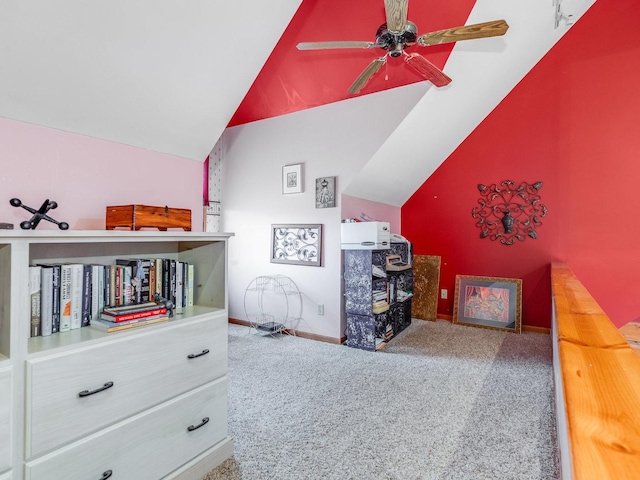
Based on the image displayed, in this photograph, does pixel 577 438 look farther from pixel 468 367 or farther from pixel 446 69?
pixel 446 69

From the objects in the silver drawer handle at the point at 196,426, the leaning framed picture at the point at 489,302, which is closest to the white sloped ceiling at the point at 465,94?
the leaning framed picture at the point at 489,302

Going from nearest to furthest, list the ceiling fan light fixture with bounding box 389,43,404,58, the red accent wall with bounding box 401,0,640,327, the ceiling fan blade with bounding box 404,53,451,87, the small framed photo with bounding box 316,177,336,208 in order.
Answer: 1. the ceiling fan light fixture with bounding box 389,43,404,58
2. the ceiling fan blade with bounding box 404,53,451,87
3. the red accent wall with bounding box 401,0,640,327
4. the small framed photo with bounding box 316,177,336,208

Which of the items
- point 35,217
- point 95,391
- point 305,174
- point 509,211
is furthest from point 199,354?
point 509,211

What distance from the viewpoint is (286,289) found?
13.5ft

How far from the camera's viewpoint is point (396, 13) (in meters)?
1.98

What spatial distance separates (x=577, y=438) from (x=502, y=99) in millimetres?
4480

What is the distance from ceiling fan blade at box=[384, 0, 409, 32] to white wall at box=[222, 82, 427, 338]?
1212mm

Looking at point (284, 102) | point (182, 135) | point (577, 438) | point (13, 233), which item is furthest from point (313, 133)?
point (577, 438)

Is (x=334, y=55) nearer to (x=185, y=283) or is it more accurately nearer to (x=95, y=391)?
(x=185, y=283)

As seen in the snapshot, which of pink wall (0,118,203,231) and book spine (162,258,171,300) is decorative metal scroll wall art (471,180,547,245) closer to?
pink wall (0,118,203,231)

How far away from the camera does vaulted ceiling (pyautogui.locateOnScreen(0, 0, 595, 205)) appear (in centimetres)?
130

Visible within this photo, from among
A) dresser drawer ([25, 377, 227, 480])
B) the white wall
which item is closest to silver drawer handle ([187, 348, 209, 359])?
dresser drawer ([25, 377, 227, 480])

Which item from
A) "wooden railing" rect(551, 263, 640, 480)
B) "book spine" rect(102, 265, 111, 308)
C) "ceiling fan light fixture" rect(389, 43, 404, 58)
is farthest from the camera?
"ceiling fan light fixture" rect(389, 43, 404, 58)

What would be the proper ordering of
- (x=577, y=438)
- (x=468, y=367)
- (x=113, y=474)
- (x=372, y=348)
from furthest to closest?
(x=372, y=348) → (x=468, y=367) → (x=113, y=474) → (x=577, y=438)
